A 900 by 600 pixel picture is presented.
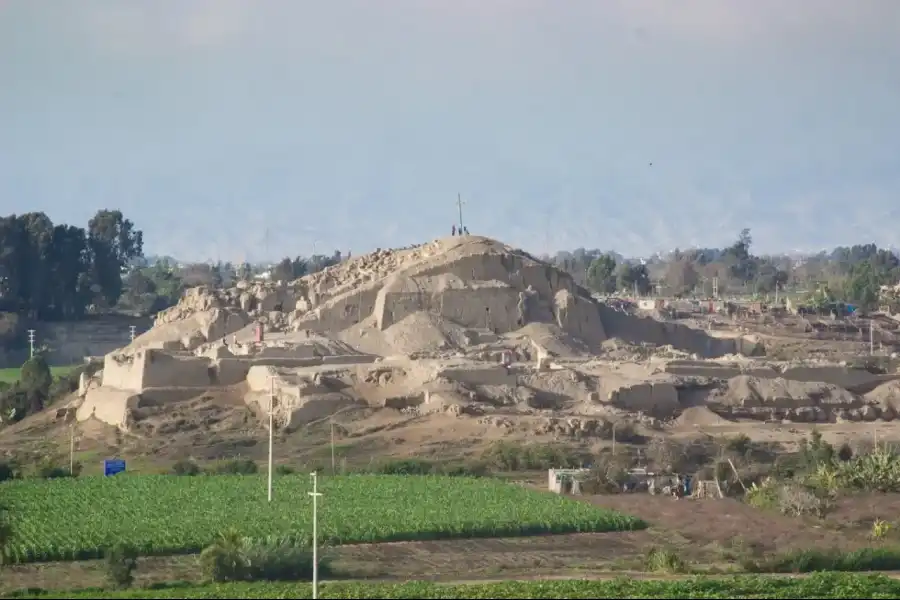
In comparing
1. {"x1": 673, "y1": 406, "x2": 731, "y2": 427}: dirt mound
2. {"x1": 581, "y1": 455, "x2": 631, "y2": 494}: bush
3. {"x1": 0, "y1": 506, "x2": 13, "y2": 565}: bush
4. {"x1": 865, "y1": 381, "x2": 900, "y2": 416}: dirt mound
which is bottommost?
{"x1": 0, "y1": 506, "x2": 13, "y2": 565}: bush

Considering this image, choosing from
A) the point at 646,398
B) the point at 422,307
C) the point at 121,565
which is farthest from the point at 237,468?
the point at 121,565

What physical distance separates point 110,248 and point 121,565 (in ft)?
198

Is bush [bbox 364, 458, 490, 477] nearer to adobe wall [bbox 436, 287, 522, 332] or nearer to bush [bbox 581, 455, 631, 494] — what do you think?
bush [bbox 581, 455, 631, 494]

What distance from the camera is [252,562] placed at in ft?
99.7

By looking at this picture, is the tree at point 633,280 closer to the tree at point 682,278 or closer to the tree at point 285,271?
the tree at point 682,278

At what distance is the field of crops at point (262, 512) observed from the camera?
34.3 metres

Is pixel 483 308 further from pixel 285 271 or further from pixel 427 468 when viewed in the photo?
pixel 285 271

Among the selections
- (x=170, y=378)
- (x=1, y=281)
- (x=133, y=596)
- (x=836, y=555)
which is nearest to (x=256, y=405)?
(x=170, y=378)

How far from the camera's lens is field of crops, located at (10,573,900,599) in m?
26.7

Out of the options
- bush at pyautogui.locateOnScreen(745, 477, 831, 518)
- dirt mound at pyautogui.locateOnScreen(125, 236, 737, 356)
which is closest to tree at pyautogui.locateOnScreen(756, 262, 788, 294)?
dirt mound at pyautogui.locateOnScreen(125, 236, 737, 356)

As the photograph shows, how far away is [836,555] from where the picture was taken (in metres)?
33.9

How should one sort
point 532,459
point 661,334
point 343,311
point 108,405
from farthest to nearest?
point 661,334 < point 343,311 < point 108,405 < point 532,459

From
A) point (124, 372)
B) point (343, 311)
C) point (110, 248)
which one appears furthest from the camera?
point (110, 248)

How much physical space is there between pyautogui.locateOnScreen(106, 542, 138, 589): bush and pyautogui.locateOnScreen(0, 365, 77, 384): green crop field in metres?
37.9
